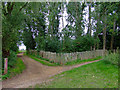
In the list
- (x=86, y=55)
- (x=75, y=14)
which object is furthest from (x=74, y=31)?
(x=86, y=55)

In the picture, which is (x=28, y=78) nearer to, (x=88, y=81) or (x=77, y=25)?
(x=88, y=81)

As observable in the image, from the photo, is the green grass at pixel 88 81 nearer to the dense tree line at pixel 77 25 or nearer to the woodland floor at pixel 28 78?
the woodland floor at pixel 28 78

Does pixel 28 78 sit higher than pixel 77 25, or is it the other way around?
pixel 77 25

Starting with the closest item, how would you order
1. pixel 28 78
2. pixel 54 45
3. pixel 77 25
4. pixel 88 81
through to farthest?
pixel 88 81 < pixel 28 78 < pixel 54 45 < pixel 77 25

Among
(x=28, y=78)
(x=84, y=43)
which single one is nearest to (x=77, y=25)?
(x=84, y=43)

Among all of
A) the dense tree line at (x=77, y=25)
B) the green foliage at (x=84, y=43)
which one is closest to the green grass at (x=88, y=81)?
the dense tree line at (x=77, y=25)

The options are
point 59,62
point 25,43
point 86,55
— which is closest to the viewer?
point 59,62

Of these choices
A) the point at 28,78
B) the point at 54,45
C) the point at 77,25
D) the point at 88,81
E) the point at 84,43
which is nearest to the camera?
the point at 88,81

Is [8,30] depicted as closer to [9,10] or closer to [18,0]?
[9,10]

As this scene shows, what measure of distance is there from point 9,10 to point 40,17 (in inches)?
562

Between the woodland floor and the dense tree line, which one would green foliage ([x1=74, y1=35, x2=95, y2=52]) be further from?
the woodland floor

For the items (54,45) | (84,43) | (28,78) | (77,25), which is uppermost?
(77,25)

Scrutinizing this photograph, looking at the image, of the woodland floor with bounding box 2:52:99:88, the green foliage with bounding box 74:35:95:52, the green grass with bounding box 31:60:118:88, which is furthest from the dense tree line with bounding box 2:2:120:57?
the green grass with bounding box 31:60:118:88

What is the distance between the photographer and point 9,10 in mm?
10438
